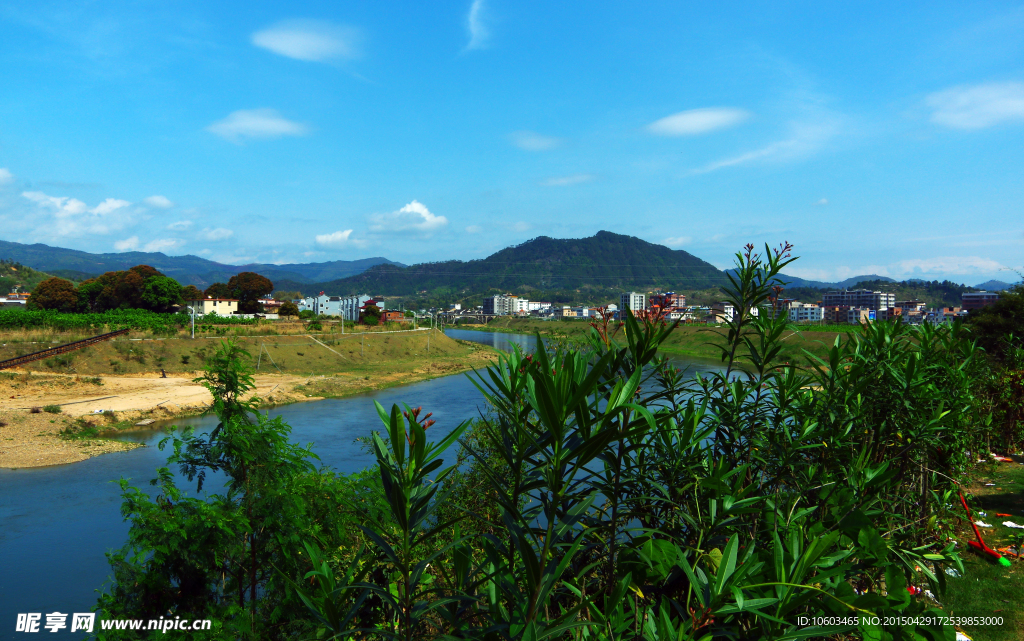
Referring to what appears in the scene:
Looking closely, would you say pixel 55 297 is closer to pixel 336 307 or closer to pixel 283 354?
pixel 283 354

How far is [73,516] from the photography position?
481 inches

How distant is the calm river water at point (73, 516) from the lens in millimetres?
Answer: 8852

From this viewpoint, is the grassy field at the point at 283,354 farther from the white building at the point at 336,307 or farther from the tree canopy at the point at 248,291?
the white building at the point at 336,307

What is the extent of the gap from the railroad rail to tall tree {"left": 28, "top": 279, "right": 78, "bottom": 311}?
70.5 ft

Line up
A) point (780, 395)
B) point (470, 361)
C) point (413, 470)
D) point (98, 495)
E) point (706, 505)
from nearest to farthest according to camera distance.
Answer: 1. point (413, 470)
2. point (706, 505)
3. point (780, 395)
4. point (98, 495)
5. point (470, 361)

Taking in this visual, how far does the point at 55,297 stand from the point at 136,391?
105 ft

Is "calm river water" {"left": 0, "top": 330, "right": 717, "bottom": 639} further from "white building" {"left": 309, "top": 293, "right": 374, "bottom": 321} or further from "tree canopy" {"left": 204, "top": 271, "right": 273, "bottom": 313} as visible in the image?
"white building" {"left": 309, "top": 293, "right": 374, "bottom": 321}

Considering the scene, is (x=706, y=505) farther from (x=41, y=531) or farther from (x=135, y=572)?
(x=41, y=531)

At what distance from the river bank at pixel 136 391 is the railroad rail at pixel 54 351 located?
0.80 m

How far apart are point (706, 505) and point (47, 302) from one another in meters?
59.5

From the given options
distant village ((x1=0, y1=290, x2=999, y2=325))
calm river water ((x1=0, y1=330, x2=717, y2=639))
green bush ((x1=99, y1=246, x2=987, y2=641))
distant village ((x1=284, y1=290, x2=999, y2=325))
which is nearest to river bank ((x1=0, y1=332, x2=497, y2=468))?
calm river water ((x1=0, y1=330, x2=717, y2=639))

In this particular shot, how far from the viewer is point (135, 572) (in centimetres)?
350

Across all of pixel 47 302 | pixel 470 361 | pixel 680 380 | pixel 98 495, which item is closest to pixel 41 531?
pixel 98 495

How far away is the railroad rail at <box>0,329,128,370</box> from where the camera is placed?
84.2 feet
